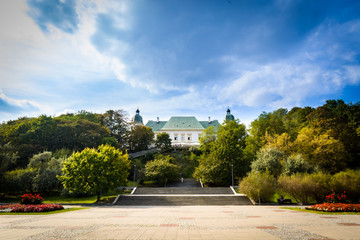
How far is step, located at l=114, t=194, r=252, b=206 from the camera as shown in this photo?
2202 cm

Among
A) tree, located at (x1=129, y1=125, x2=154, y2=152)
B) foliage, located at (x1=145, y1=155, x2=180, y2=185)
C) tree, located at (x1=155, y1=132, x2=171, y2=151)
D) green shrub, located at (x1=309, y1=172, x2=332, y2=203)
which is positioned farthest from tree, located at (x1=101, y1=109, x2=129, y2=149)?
green shrub, located at (x1=309, y1=172, x2=332, y2=203)

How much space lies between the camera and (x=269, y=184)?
21609 millimetres

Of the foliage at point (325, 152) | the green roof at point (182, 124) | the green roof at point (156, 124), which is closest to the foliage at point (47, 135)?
the green roof at point (182, 124)

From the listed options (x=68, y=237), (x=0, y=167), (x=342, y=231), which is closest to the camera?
(x=68, y=237)

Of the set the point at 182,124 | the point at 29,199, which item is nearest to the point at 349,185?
the point at 29,199

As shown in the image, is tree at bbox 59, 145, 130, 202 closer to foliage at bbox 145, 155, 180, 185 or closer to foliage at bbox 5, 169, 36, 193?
foliage at bbox 5, 169, 36, 193

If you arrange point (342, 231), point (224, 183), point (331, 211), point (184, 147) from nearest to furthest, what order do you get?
point (342, 231), point (331, 211), point (224, 183), point (184, 147)

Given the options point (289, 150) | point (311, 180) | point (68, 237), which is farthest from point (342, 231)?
point (289, 150)

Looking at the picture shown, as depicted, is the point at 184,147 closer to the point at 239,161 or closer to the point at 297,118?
the point at 239,161

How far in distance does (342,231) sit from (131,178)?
38.4 m

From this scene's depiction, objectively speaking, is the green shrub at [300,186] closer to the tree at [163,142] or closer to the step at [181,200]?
the step at [181,200]

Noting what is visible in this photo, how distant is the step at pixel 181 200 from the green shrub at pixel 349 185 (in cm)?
849

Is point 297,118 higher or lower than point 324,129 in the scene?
higher

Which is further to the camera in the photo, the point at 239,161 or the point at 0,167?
the point at 239,161
